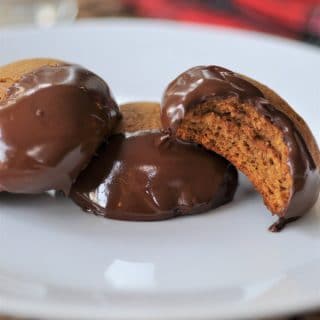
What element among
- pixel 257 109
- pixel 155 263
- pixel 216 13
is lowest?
pixel 155 263

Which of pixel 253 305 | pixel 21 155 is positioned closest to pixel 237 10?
pixel 21 155

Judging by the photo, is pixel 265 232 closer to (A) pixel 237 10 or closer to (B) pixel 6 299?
(B) pixel 6 299

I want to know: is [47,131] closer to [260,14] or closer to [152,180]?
[152,180]

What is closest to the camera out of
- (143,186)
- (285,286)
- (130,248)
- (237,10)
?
(285,286)

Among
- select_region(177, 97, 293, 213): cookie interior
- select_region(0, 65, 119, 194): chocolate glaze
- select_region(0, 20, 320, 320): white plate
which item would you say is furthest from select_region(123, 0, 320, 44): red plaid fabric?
select_region(0, 65, 119, 194): chocolate glaze

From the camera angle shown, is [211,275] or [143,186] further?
[143,186]

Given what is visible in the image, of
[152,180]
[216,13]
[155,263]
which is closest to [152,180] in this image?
[152,180]

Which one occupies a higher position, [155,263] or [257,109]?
[257,109]
